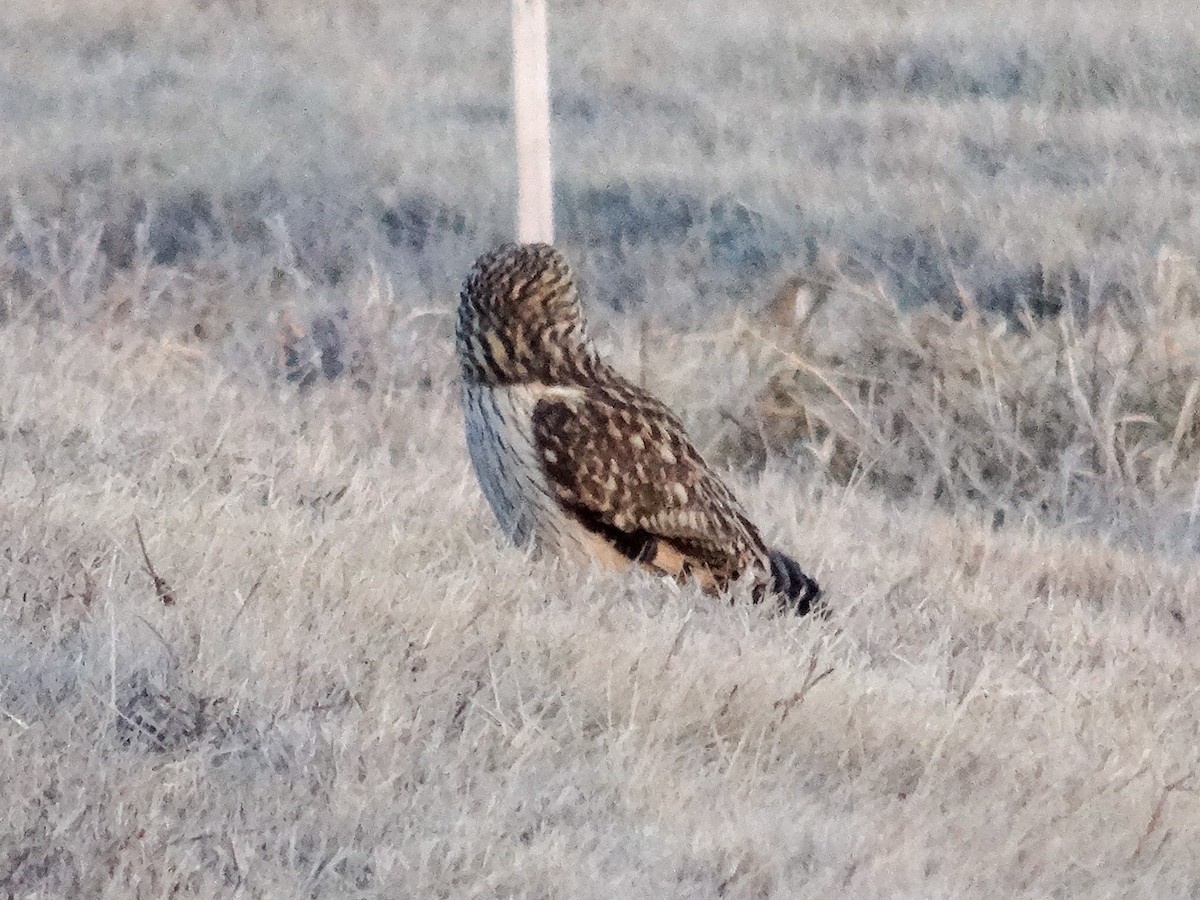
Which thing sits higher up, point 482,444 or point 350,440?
point 482,444

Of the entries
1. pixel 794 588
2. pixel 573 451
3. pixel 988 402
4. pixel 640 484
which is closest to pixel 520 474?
pixel 573 451

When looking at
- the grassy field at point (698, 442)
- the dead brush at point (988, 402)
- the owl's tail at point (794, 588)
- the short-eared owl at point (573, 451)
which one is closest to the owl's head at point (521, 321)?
the short-eared owl at point (573, 451)

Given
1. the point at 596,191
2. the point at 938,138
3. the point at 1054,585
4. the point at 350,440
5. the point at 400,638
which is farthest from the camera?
the point at 938,138

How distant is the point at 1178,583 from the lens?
642 cm

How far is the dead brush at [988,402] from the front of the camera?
8078 mm

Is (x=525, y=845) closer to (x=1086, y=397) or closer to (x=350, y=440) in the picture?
(x=350, y=440)

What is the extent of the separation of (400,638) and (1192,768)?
5.58 ft

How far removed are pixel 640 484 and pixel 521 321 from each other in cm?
51

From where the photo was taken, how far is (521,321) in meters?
5.11

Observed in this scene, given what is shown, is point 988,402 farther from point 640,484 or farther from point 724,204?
point 724,204

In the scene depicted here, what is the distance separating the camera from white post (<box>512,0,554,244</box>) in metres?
7.44

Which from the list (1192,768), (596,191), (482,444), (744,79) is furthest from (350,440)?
(744,79)

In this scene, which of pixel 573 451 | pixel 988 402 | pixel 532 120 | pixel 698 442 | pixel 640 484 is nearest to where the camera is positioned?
pixel 573 451

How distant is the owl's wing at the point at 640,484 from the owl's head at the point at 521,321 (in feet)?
0.39
